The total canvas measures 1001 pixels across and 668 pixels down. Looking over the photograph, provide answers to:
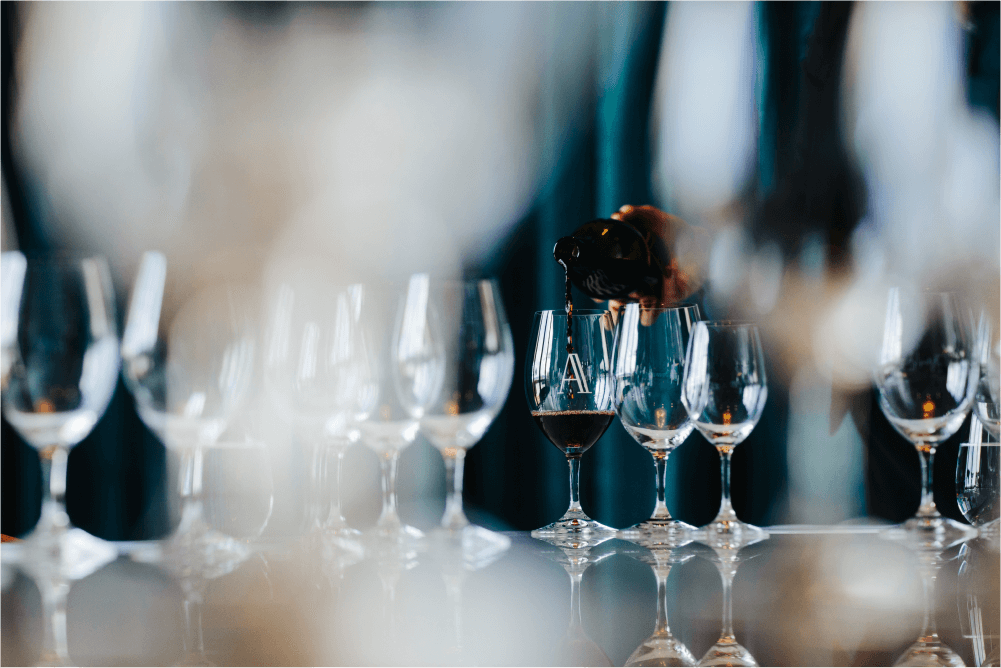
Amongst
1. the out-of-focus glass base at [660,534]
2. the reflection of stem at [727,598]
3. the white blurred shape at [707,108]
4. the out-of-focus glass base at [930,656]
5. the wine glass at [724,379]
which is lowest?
the out-of-focus glass base at [660,534]

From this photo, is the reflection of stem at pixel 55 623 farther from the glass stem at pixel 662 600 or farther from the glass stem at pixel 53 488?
the glass stem at pixel 662 600

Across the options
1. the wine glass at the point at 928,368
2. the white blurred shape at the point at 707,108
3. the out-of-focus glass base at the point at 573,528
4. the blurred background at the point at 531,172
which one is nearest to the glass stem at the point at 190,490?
the out-of-focus glass base at the point at 573,528

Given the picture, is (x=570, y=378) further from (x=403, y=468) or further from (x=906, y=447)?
(x=906, y=447)

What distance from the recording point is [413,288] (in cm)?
65

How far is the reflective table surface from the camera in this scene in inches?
15.8

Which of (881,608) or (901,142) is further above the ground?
(901,142)

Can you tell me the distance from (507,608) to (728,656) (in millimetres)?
127

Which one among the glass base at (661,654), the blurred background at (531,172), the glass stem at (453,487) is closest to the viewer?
the glass base at (661,654)

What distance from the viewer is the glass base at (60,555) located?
1.84 feet

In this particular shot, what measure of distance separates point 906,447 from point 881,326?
1.37 meters

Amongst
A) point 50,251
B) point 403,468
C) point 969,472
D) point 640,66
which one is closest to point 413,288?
point 969,472

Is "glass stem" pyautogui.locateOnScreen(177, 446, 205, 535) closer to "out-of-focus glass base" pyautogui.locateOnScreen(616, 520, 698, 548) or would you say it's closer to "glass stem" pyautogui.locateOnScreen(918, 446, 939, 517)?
"out-of-focus glass base" pyautogui.locateOnScreen(616, 520, 698, 548)

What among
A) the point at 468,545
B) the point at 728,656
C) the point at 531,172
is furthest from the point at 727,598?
the point at 531,172

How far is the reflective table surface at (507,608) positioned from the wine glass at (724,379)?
0.36 ft
